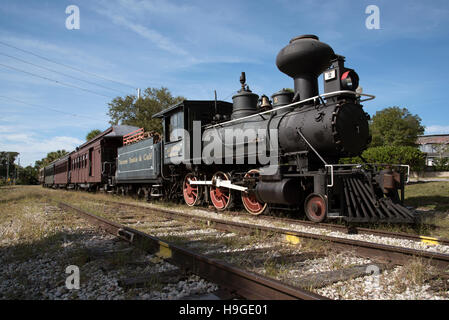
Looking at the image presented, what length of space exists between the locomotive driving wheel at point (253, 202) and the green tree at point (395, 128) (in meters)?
37.0

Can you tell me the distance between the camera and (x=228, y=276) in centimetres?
292

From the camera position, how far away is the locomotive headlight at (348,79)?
629 cm

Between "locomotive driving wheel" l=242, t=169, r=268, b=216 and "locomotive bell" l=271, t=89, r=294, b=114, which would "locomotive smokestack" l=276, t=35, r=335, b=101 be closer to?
"locomotive bell" l=271, t=89, r=294, b=114

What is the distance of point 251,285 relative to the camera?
268 centimetres

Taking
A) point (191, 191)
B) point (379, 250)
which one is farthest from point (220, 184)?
point (379, 250)

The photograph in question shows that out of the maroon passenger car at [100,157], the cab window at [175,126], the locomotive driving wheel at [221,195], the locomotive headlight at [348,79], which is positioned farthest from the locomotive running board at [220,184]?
the maroon passenger car at [100,157]

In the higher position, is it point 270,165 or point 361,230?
point 270,165

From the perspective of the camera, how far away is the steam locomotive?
5907 millimetres

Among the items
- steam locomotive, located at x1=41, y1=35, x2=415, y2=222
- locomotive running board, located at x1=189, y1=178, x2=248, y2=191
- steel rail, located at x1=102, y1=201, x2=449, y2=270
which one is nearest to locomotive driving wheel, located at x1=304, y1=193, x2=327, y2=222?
steam locomotive, located at x1=41, y1=35, x2=415, y2=222

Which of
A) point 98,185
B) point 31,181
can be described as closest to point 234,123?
point 98,185

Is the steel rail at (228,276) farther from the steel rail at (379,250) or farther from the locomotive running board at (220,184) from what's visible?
the locomotive running board at (220,184)
